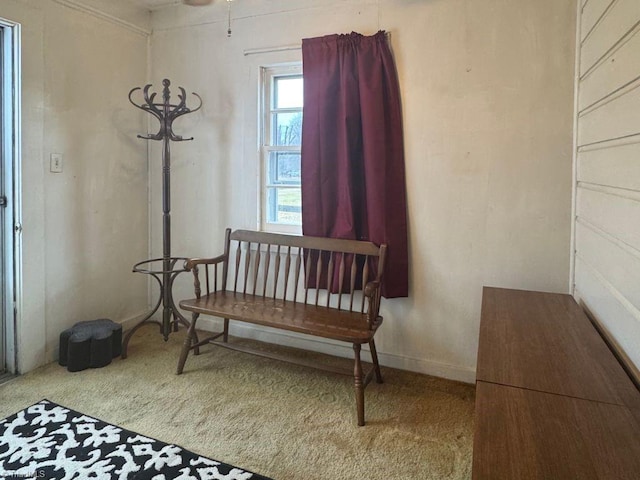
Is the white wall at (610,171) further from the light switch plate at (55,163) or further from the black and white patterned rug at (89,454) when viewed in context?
the light switch plate at (55,163)

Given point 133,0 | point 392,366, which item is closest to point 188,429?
point 392,366

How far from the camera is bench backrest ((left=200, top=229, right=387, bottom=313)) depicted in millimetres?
2635

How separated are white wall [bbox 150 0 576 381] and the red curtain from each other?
0.33ft

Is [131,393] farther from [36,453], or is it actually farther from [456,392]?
[456,392]

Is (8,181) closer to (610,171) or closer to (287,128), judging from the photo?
(287,128)

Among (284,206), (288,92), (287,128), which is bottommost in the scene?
(284,206)

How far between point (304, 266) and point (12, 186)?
1797 millimetres

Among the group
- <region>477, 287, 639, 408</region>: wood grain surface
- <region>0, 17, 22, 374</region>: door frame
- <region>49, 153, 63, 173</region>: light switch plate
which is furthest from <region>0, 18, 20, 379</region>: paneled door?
<region>477, 287, 639, 408</region>: wood grain surface

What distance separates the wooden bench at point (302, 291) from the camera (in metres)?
2.32

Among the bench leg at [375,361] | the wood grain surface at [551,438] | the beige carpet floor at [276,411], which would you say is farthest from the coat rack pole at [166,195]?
the wood grain surface at [551,438]

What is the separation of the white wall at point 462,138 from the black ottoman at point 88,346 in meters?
1.26

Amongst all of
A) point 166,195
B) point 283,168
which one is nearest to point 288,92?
point 283,168

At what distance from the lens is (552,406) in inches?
43.4

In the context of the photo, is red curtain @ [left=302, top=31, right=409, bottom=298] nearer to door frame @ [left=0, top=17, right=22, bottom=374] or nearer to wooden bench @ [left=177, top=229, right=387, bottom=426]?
wooden bench @ [left=177, top=229, right=387, bottom=426]
